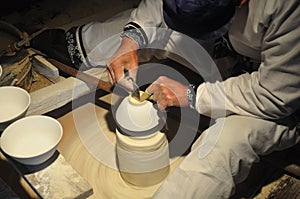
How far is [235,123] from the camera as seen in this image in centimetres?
158

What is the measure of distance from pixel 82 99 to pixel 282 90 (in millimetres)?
1004

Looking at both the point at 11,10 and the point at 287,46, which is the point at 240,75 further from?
the point at 11,10

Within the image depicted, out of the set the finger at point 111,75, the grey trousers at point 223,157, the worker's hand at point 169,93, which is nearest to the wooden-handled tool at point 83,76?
the finger at point 111,75

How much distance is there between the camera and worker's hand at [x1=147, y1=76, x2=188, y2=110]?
1.67 m

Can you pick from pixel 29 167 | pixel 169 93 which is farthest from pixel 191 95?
pixel 29 167

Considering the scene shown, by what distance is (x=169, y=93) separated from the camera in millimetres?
1675

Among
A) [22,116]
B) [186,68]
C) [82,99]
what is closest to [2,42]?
[82,99]

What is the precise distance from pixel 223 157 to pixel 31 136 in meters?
0.71

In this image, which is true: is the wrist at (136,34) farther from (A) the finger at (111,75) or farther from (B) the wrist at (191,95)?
(B) the wrist at (191,95)

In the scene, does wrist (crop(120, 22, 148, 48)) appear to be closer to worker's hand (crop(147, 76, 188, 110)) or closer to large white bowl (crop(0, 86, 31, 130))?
worker's hand (crop(147, 76, 188, 110))

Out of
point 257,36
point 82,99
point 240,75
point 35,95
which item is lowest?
point 82,99

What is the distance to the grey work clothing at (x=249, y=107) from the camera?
1457mm

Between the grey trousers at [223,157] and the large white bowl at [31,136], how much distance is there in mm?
436

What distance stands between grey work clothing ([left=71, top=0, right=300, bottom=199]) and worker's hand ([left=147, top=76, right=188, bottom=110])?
0.20ft
